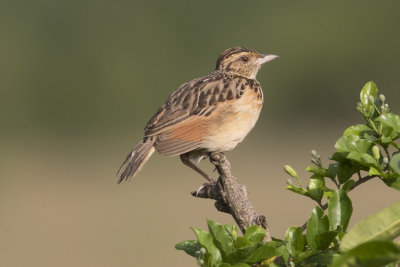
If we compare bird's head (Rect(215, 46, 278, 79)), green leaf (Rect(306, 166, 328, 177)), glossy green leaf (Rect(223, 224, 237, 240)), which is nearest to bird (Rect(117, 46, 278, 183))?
bird's head (Rect(215, 46, 278, 79))

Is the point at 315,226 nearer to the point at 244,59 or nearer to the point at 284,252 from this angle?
the point at 284,252

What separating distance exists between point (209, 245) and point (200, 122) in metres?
3.36

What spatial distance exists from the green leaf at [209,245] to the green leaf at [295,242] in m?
0.21

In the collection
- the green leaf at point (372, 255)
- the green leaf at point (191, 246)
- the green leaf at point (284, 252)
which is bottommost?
the green leaf at point (372, 255)

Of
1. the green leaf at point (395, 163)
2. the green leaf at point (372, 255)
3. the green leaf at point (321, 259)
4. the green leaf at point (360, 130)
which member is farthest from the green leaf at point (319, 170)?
the green leaf at point (372, 255)

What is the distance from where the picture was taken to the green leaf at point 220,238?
2.64 m

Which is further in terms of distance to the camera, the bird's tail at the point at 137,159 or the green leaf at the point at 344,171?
the bird's tail at the point at 137,159

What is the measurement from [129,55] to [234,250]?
18588 mm

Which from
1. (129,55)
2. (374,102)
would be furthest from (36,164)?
(374,102)

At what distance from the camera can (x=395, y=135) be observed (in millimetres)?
2785

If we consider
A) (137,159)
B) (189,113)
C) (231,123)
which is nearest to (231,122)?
(231,123)

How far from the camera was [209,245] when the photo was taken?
263 centimetres

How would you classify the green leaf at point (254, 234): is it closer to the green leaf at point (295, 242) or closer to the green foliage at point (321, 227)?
the green foliage at point (321, 227)

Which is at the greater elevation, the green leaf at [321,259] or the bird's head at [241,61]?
the bird's head at [241,61]
